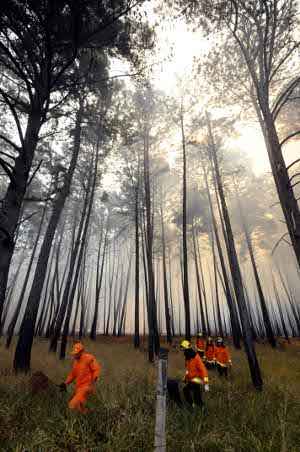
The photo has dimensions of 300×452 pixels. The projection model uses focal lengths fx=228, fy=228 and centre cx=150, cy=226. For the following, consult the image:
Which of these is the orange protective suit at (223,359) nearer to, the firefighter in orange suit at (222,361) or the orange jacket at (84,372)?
the firefighter in orange suit at (222,361)

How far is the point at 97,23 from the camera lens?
461 cm

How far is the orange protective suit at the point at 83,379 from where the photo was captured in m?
4.03

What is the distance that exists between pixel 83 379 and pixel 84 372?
0.11 metres

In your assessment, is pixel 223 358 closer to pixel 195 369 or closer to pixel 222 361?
pixel 222 361

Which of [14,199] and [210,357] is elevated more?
[14,199]

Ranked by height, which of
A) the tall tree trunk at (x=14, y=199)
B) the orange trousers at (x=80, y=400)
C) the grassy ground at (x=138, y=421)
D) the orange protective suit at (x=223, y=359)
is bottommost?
the grassy ground at (x=138, y=421)

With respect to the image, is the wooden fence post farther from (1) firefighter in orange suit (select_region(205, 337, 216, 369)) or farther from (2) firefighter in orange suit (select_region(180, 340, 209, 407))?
(1) firefighter in orange suit (select_region(205, 337, 216, 369))

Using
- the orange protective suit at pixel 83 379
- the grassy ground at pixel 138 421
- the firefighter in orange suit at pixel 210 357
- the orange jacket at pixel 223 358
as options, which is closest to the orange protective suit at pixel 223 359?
the orange jacket at pixel 223 358

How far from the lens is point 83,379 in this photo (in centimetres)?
429

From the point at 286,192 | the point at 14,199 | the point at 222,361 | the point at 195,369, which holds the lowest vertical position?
the point at 222,361

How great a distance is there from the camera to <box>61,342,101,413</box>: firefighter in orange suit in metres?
4.03

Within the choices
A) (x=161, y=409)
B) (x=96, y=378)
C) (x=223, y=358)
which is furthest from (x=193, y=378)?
(x=223, y=358)

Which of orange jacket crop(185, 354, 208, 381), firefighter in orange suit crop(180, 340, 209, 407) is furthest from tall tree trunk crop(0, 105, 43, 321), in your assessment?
orange jacket crop(185, 354, 208, 381)

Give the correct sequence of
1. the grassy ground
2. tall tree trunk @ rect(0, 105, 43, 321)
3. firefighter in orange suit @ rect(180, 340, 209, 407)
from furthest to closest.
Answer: firefighter in orange suit @ rect(180, 340, 209, 407) < tall tree trunk @ rect(0, 105, 43, 321) < the grassy ground
